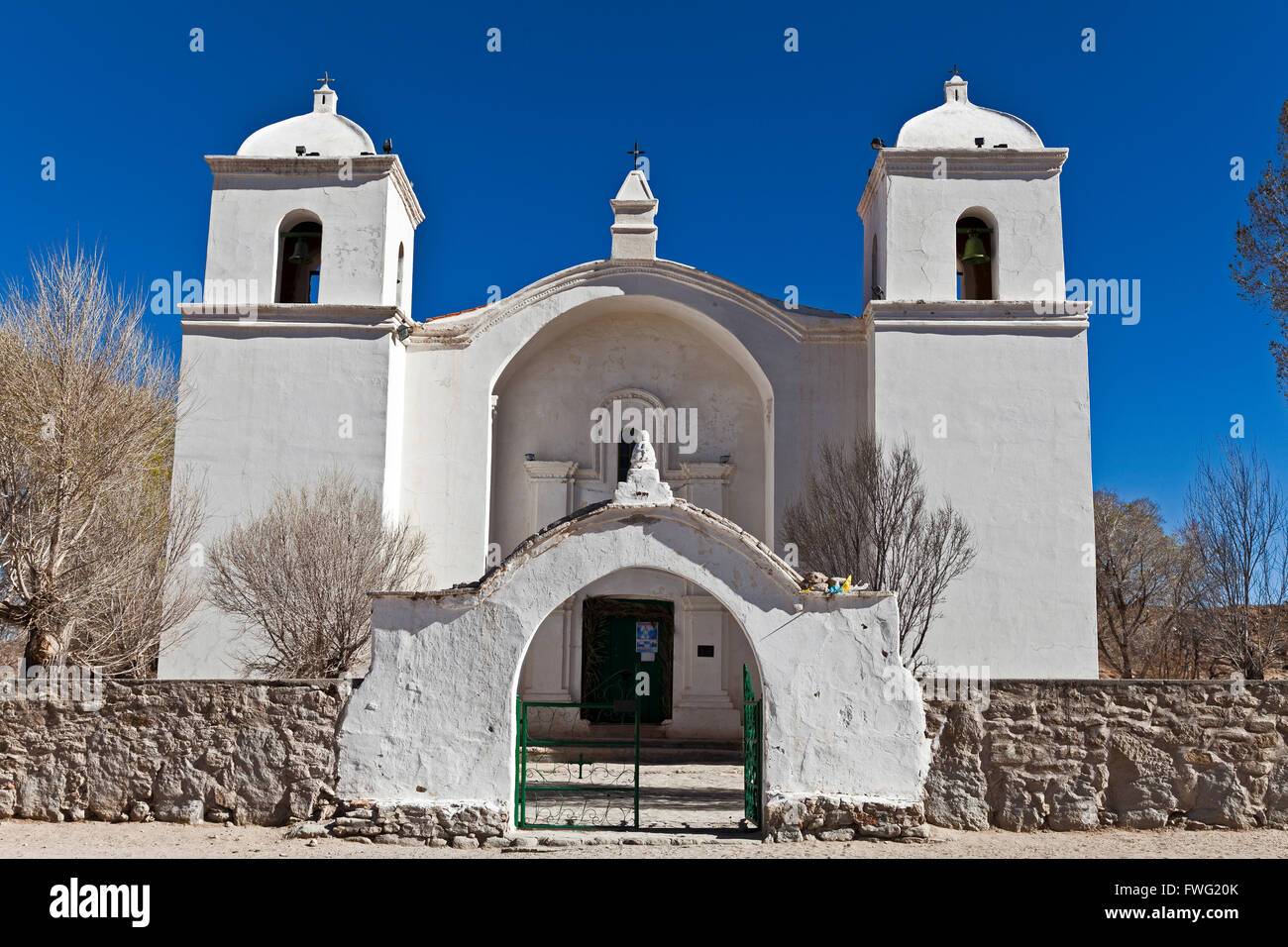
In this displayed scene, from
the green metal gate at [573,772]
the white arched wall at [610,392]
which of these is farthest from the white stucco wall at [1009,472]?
the green metal gate at [573,772]

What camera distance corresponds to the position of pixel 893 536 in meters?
17.2

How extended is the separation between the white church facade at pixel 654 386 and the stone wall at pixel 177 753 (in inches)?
249

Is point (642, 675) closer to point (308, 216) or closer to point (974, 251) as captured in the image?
point (974, 251)

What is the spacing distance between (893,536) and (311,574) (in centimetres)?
859

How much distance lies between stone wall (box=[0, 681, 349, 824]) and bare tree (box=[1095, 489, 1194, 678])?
68.3 ft

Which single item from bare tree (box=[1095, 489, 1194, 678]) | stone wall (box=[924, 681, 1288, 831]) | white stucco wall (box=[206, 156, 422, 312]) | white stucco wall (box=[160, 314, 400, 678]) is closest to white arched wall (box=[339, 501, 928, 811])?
stone wall (box=[924, 681, 1288, 831])

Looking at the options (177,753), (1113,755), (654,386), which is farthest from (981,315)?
(177,753)

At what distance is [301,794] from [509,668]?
2376 millimetres

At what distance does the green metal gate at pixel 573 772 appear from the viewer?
1141 cm

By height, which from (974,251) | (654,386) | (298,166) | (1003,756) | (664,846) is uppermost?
(298,166)

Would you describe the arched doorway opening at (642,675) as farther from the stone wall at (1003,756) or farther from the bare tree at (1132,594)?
the bare tree at (1132,594)

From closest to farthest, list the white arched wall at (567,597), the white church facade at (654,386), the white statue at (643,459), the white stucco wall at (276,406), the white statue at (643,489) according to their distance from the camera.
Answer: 1. the white arched wall at (567,597)
2. the white statue at (643,489)
3. the white statue at (643,459)
4. the white church facade at (654,386)
5. the white stucco wall at (276,406)

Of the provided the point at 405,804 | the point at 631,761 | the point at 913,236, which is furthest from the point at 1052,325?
the point at 405,804
